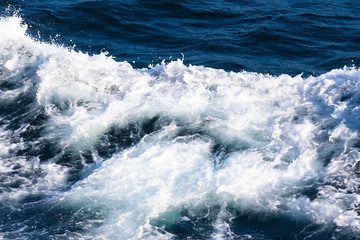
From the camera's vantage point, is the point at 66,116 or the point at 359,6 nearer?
the point at 66,116

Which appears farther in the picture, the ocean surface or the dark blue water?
the dark blue water

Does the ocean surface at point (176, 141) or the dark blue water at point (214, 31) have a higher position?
the dark blue water at point (214, 31)

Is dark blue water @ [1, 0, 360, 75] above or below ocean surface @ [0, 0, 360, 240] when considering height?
above

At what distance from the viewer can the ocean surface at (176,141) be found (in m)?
5.64

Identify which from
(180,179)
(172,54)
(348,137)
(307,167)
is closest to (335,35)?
(172,54)

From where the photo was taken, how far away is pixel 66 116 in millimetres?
7805

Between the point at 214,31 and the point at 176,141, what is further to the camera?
the point at 214,31

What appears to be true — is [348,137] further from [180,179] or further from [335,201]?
[180,179]

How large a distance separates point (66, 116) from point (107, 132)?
805 millimetres

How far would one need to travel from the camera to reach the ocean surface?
18.5 feet

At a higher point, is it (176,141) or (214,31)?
(214,31)

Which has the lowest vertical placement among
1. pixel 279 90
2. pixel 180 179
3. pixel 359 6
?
pixel 180 179

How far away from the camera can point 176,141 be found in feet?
23.4

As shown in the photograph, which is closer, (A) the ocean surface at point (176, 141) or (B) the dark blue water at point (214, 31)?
(A) the ocean surface at point (176, 141)
